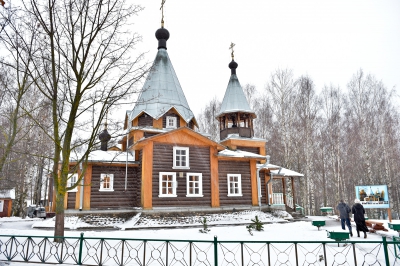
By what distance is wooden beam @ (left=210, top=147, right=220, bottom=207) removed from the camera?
1744 centimetres

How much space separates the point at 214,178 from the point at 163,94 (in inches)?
262

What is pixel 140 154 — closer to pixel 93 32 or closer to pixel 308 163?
pixel 93 32

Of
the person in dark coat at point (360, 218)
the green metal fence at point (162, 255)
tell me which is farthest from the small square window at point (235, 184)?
the green metal fence at point (162, 255)

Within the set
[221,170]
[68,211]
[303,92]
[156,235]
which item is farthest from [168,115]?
[303,92]

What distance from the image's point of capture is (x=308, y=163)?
79.8 feet

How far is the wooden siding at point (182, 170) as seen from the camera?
1620 centimetres

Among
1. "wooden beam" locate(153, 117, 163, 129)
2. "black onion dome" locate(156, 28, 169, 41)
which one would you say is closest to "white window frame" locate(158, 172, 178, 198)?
"wooden beam" locate(153, 117, 163, 129)

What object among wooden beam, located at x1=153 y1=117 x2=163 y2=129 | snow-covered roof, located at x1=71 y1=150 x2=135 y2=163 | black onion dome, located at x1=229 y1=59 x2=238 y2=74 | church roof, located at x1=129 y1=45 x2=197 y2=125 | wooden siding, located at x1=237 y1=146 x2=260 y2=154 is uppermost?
black onion dome, located at x1=229 y1=59 x2=238 y2=74

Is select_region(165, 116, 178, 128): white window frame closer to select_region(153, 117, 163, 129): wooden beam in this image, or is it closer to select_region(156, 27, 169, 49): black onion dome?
select_region(153, 117, 163, 129): wooden beam

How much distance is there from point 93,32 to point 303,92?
22253mm

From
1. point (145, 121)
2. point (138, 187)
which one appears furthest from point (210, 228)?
point (145, 121)

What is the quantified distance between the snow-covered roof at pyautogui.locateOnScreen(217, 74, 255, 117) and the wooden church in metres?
3.87

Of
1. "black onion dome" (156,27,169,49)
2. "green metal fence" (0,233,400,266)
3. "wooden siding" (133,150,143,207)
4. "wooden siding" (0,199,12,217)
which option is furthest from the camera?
"wooden siding" (0,199,12,217)

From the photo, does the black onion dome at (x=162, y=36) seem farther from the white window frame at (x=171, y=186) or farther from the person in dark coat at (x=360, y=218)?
the person in dark coat at (x=360, y=218)
